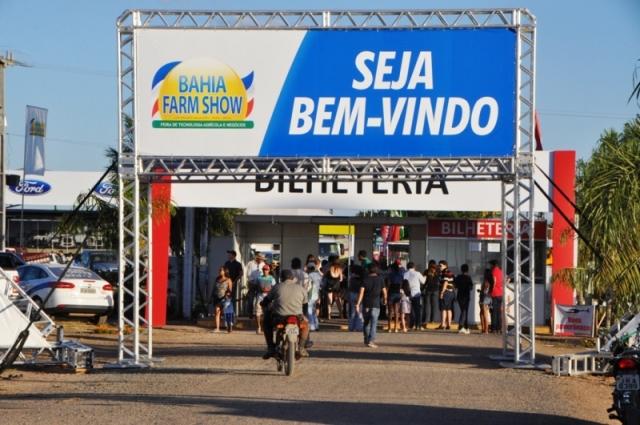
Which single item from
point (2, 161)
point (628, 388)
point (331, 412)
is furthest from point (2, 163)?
point (628, 388)

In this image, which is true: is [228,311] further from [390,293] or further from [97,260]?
[97,260]

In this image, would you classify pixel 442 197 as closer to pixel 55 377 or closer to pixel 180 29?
pixel 180 29

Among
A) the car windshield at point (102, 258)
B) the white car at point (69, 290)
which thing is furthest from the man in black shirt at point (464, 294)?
the car windshield at point (102, 258)

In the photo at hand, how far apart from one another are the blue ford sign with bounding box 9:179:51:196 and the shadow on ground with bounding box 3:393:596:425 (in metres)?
34.1

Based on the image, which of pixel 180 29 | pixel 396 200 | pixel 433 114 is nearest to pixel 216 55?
pixel 180 29

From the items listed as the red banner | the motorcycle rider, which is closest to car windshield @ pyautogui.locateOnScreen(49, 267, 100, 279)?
the red banner

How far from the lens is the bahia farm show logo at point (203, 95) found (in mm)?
20125

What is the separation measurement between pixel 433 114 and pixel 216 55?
12.5 ft

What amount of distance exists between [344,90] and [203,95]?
2396mm

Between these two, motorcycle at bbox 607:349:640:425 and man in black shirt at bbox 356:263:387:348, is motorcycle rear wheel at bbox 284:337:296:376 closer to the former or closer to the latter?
man in black shirt at bbox 356:263:387:348

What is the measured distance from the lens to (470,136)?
65.7ft

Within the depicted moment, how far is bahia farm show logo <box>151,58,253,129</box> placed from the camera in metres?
20.1

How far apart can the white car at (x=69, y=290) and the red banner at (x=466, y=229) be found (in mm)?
8913

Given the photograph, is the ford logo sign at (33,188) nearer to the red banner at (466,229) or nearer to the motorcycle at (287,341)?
the red banner at (466,229)
